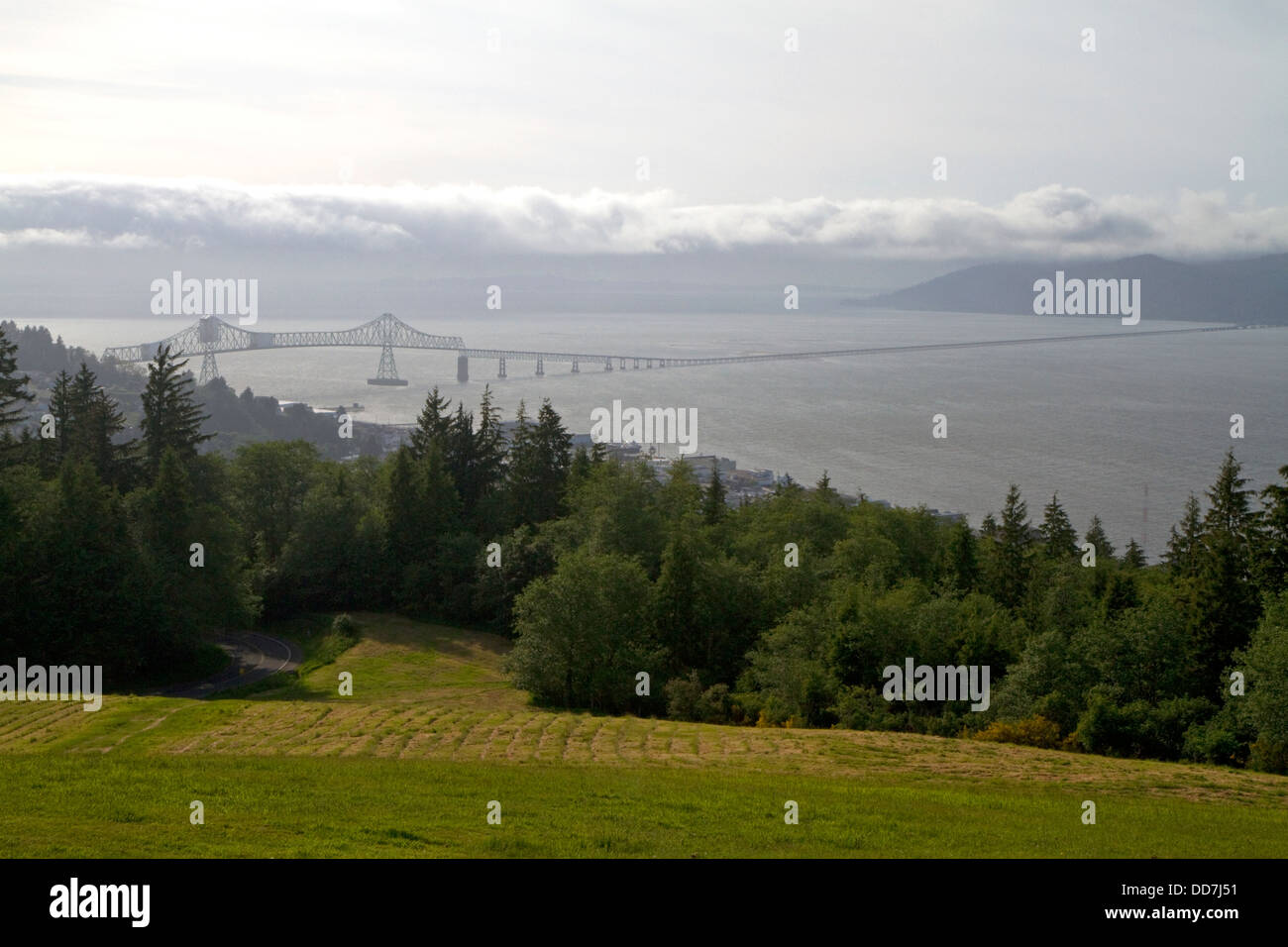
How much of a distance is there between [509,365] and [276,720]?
119 metres

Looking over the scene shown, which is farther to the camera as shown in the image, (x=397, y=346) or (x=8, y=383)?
(x=397, y=346)

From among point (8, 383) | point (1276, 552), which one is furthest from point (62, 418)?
point (1276, 552)

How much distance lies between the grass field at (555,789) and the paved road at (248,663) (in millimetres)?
13184

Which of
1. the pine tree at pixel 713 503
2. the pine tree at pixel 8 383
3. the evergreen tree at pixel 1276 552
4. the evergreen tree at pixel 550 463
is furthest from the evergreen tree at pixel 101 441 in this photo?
the evergreen tree at pixel 1276 552

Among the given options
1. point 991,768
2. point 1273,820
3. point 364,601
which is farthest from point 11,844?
point 364,601

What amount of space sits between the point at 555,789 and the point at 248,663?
2775 centimetres

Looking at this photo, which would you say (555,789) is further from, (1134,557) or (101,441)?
(1134,557)

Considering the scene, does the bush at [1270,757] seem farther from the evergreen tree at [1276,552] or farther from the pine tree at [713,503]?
the pine tree at [713,503]

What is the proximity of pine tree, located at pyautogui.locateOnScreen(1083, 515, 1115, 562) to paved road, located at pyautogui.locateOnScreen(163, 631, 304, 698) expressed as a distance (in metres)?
39.6

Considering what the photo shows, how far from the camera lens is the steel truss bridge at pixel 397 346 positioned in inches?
5143

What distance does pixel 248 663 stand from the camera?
1500 inches

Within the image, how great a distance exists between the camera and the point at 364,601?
4622 cm

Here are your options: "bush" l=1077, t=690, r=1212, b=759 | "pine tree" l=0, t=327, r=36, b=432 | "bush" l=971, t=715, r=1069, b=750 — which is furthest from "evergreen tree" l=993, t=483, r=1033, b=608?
"pine tree" l=0, t=327, r=36, b=432
